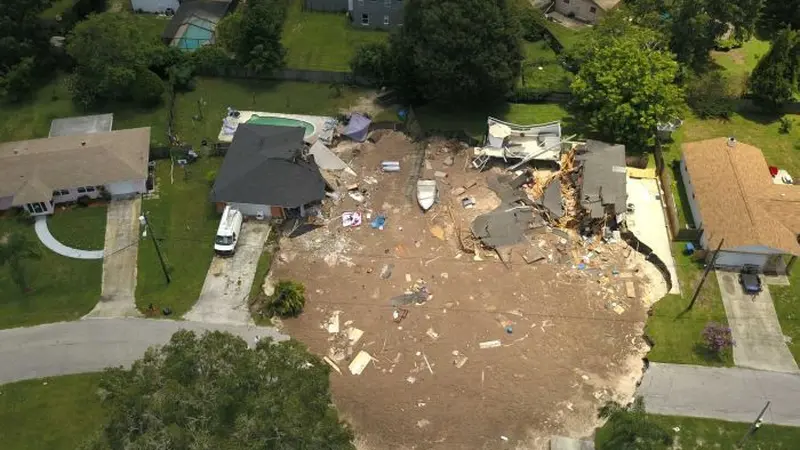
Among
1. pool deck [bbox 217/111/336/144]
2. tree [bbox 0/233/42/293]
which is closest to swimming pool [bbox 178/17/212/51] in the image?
pool deck [bbox 217/111/336/144]

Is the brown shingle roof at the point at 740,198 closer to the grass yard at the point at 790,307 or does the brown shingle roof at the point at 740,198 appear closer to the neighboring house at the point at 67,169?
the grass yard at the point at 790,307

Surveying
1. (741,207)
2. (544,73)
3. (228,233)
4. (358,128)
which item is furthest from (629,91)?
(228,233)

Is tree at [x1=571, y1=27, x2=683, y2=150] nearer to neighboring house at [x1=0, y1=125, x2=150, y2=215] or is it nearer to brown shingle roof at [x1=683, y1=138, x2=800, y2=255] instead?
brown shingle roof at [x1=683, y1=138, x2=800, y2=255]

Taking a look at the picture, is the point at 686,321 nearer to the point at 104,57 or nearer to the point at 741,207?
the point at 741,207

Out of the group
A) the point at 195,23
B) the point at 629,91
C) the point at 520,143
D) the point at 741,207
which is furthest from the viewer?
the point at 195,23

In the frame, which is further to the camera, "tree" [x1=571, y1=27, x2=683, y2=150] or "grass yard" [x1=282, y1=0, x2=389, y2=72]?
"grass yard" [x1=282, y1=0, x2=389, y2=72]

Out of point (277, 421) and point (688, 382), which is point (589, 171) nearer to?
point (688, 382)

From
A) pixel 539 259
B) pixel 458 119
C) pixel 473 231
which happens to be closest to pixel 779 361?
pixel 539 259
